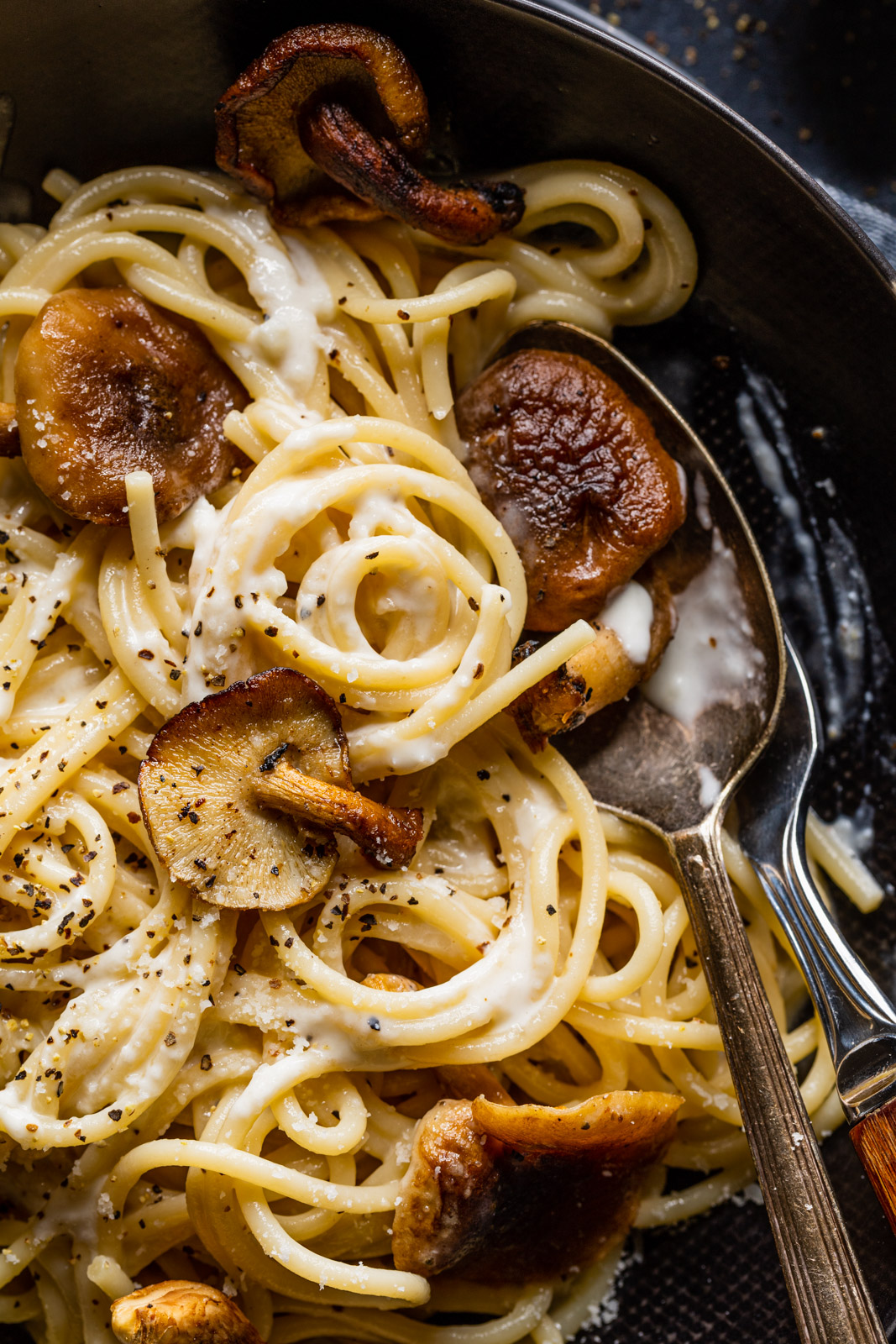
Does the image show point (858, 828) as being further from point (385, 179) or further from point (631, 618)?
point (385, 179)

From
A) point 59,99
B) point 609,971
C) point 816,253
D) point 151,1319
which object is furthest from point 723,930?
point 59,99

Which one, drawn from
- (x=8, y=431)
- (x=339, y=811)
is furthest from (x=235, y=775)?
(x=8, y=431)

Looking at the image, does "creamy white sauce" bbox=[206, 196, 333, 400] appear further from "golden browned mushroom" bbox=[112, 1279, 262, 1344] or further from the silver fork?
"golden browned mushroom" bbox=[112, 1279, 262, 1344]

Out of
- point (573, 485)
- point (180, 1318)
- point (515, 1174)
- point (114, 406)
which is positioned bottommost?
point (180, 1318)

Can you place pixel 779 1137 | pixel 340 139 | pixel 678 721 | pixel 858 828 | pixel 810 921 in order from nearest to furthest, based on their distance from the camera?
pixel 779 1137, pixel 340 139, pixel 810 921, pixel 678 721, pixel 858 828

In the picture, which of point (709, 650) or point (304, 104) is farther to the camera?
point (709, 650)

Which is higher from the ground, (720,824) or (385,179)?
(385,179)

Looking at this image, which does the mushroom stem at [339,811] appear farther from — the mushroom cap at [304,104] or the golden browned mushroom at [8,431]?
the mushroom cap at [304,104]
